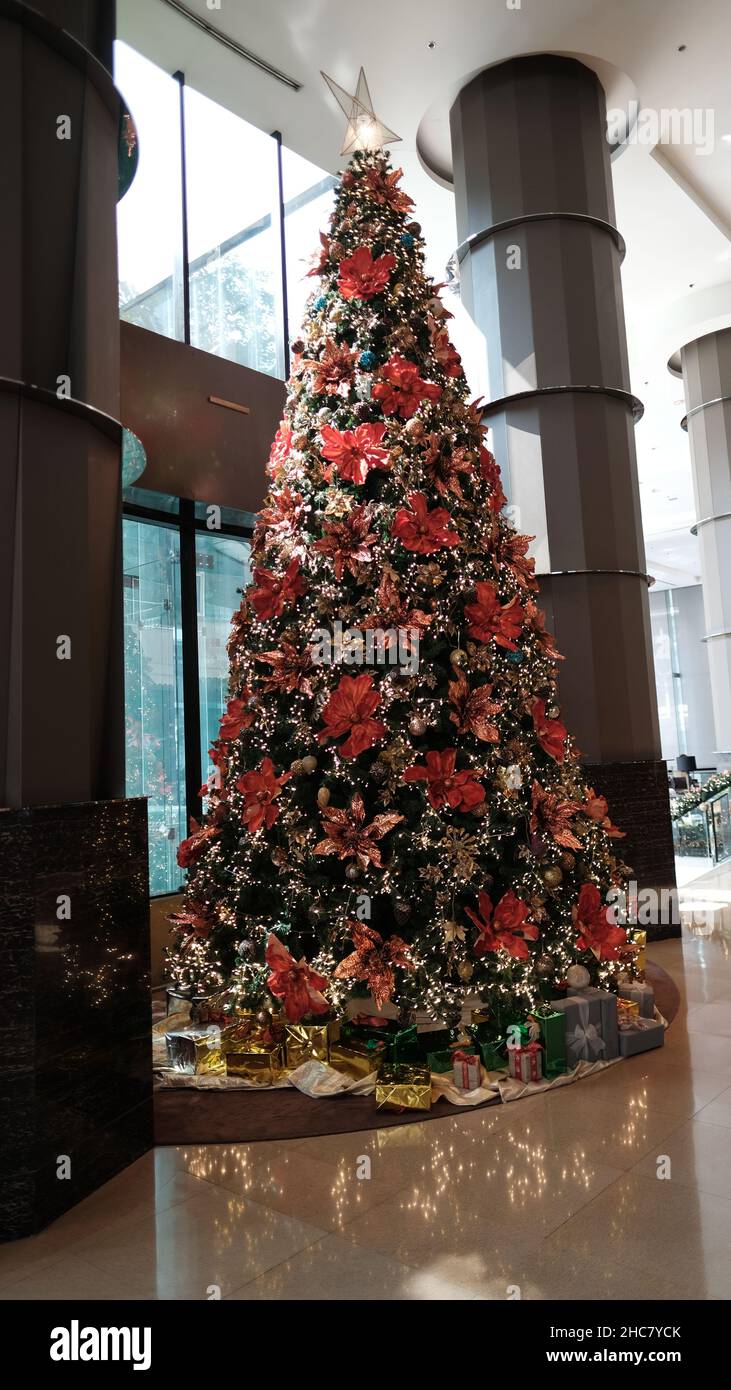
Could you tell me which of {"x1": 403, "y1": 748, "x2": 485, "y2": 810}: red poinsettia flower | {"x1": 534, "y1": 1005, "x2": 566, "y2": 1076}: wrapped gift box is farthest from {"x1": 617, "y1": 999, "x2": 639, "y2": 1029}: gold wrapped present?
{"x1": 403, "y1": 748, "x2": 485, "y2": 810}: red poinsettia flower

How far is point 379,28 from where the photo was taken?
6016 mm

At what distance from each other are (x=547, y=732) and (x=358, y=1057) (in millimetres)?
1703

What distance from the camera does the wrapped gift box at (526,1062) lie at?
139 inches

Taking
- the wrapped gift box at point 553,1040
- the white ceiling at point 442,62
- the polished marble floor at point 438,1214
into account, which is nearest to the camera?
the polished marble floor at point 438,1214

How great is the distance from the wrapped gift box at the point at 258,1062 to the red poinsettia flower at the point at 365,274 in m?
3.49

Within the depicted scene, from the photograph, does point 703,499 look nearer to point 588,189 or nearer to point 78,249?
point 588,189

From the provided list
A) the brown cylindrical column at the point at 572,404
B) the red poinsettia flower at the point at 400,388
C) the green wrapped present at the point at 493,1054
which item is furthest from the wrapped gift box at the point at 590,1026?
the red poinsettia flower at the point at 400,388

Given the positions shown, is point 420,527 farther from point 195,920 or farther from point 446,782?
point 195,920

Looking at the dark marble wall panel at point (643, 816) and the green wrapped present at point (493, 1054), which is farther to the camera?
the dark marble wall panel at point (643, 816)

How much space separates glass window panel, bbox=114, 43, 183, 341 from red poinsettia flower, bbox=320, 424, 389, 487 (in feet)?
11.5

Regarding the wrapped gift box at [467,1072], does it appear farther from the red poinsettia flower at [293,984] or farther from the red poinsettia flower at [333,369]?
the red poinsettia flower at [333,369]

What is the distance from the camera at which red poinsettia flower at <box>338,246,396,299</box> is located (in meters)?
4.24

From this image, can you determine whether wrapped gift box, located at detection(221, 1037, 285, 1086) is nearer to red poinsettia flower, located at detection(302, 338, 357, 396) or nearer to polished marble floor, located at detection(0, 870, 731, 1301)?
polished marble floor, located at detection(0, 870, 731, 1301)
